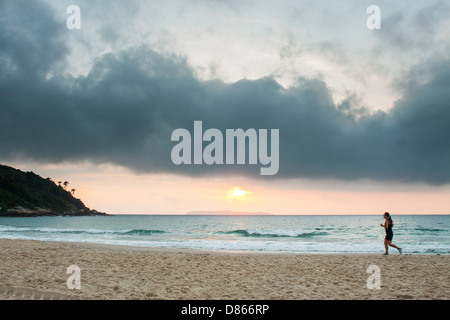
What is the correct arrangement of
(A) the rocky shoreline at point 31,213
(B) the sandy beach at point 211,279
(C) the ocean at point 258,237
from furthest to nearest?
(A) the rocky shoreline at point 31,213 → (C) the ocean at point 258,237 → (B) the sandy beach at point 211,279

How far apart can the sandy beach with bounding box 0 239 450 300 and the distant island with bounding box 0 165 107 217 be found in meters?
120

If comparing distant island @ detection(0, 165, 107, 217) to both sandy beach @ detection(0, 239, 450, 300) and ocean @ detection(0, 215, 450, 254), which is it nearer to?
ocean @ detection(0, 215, 450, 254)

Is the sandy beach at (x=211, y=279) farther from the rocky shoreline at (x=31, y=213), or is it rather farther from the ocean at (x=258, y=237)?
the rocky shoreline at (x=31, y=213)

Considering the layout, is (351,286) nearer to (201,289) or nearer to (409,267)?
(201,289)

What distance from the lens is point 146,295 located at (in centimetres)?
757

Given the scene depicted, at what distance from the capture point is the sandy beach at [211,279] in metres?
7.63

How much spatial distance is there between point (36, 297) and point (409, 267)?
13154mm

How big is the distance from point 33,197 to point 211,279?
145019 millimetres

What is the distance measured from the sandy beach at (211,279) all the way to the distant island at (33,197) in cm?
11982

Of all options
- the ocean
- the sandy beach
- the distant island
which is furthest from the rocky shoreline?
the sandy beach

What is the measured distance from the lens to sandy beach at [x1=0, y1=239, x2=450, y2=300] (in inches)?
301

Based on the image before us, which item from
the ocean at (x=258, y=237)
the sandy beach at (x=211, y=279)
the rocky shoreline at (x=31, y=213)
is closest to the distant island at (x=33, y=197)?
the rocky shoreline at (x=31, y=213)
